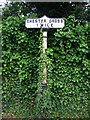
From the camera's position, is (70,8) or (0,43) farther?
(70,8)

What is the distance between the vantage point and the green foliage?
3.72m

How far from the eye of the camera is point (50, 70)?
368 centimetres

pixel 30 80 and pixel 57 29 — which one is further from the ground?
pixel 57 29

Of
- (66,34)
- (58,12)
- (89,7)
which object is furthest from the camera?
(89,7)

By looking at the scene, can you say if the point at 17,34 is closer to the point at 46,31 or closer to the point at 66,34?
the point at 46,31

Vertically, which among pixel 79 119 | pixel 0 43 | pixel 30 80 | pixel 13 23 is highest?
pixel 13 23

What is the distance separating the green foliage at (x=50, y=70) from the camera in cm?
372

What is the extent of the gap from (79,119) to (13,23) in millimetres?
1872

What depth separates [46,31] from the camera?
3.70 m

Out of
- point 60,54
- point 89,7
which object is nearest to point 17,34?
point 60,54

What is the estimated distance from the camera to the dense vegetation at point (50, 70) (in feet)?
12.2

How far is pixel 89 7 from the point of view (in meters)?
5.31

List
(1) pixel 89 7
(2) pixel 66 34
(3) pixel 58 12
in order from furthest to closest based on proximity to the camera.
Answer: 1. (1) pixel 89 7
2. (3) pixel 58 12
3. (2) pixel 66 34

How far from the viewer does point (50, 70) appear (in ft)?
12.1
